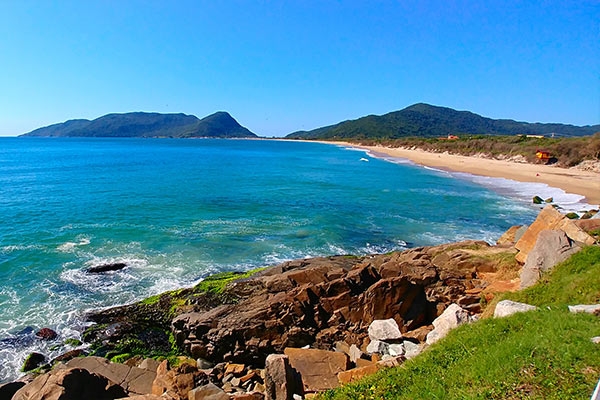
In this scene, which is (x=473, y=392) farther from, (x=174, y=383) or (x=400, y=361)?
(x=174, y=383)

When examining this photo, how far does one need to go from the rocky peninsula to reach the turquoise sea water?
10.5 ft

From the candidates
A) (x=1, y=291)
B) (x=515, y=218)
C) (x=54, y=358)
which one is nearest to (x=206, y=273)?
(x=54, y=358)

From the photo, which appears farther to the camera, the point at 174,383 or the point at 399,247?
the point at 399,247

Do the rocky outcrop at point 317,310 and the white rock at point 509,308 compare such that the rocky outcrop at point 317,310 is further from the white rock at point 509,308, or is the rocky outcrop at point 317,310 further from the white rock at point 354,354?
the white rock at point 509,308

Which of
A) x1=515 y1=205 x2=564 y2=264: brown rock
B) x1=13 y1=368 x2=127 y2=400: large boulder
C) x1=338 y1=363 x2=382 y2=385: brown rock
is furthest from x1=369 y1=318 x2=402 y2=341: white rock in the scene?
x1=13 y1=368 x2=127 y2=400: large boulder

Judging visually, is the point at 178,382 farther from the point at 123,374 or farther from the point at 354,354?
the point at 354,354

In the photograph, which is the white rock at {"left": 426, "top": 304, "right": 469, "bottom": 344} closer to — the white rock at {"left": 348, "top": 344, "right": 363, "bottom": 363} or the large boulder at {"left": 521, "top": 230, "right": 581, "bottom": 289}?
the white rock at {"left": 348, "top": 344, "right": 363, "bottom": 363}

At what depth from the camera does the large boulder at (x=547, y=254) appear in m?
12.8

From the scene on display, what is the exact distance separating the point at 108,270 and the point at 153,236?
679 centimetres

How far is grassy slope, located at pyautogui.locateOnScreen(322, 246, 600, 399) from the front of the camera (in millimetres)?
6605

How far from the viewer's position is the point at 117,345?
49.2 ft

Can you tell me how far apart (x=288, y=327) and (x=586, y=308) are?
28.6 feet

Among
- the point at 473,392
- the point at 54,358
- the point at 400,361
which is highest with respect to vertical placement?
the point at 473,392

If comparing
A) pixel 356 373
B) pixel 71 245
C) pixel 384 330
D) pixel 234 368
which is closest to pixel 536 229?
pixel 384 330
